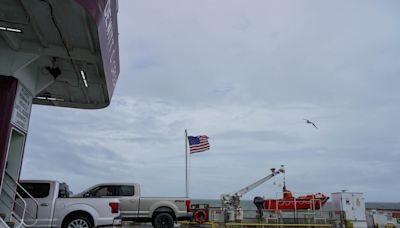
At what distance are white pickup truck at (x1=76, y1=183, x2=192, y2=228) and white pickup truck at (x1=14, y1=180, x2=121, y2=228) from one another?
4.18 metres

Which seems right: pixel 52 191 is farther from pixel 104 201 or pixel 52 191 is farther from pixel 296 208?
pixel 296 208

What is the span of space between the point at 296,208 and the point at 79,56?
18.4m

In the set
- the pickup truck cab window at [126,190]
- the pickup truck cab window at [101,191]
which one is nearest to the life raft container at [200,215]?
the pickup truck cab window at [126,190]

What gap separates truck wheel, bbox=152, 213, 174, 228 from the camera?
1597 centimetres

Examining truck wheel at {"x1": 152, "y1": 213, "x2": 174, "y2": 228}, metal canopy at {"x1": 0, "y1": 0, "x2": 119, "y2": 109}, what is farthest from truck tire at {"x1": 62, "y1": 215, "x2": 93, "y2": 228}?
truck wheel at {"x1": 152, "y1": 213, "x2": 174, "y2": 228}

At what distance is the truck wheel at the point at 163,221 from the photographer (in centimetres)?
1597

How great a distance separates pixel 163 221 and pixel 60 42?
31.3ft

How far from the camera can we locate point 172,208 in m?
16.1

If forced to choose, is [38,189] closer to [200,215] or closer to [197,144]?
[200,215]

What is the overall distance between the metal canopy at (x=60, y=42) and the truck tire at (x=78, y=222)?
3830 millimetres

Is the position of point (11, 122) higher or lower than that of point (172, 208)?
higher

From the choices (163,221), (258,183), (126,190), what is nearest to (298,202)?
(258,183)

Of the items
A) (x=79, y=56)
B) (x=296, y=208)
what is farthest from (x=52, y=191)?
(x=296, y=208)

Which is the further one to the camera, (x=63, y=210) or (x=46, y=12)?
(x=63, y=210)
